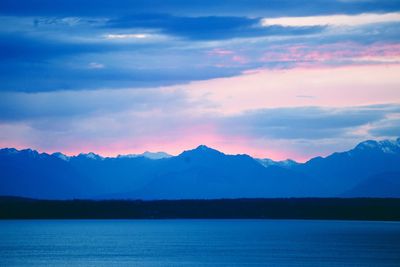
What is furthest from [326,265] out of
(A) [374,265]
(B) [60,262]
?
(B) [60,262]

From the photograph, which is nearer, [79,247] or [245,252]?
[245,252]

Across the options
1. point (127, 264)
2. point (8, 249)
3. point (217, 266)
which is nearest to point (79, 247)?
point (8, 249)

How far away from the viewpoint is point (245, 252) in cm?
10012

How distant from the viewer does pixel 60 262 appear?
86.4 metres

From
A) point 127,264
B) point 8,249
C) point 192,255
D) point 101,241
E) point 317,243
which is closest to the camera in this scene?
point 127,264

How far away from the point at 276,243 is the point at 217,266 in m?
40.7

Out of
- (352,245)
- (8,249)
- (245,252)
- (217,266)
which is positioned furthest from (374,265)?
(8,249)

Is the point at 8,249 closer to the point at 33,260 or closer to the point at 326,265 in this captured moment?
the point at 33,260

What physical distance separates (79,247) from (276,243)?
29.0m

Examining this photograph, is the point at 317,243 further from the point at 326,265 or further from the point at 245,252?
the point at 326,265

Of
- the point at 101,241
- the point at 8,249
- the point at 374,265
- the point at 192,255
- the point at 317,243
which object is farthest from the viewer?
the point at 101,241

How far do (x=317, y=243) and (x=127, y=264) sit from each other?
40.3 m

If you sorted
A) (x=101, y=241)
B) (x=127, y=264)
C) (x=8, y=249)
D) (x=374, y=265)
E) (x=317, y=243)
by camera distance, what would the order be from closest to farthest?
(x=374, y=265)
(x=127, y=264)
(x=8, y=249)
(x=317, y=243)
(x=101, y=241)

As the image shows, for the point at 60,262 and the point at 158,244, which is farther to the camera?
the point at 158,244
